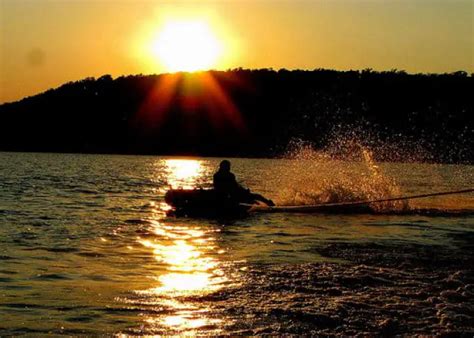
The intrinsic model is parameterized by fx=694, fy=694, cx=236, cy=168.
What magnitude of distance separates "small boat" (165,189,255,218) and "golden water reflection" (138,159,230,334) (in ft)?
8.84

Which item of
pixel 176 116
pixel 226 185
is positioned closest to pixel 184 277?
pixel 226 185

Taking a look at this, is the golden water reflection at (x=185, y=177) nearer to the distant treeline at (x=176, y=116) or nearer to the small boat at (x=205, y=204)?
the small boat at (x=205, y=204)

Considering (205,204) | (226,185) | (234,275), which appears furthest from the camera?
(226,185)

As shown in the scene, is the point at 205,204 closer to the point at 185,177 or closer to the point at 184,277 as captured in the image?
the point at 184,277

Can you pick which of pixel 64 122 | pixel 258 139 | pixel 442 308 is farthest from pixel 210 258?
pixel 64 122

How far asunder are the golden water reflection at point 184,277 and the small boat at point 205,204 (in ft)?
8.84

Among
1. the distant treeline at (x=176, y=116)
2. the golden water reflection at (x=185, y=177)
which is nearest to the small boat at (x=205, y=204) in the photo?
the golden water reflection at (x=185, y=177)

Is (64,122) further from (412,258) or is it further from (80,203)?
(412,258)

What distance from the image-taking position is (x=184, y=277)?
10.0 m

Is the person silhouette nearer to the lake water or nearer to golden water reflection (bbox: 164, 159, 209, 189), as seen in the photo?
the lake water

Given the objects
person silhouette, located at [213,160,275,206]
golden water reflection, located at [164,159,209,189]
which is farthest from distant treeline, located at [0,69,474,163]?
person silhouette, located at [213,160,275,206]

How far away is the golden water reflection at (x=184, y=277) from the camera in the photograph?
756 cm

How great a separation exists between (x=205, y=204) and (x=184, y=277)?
955cm

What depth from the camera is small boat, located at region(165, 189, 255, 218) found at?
63.7ft
